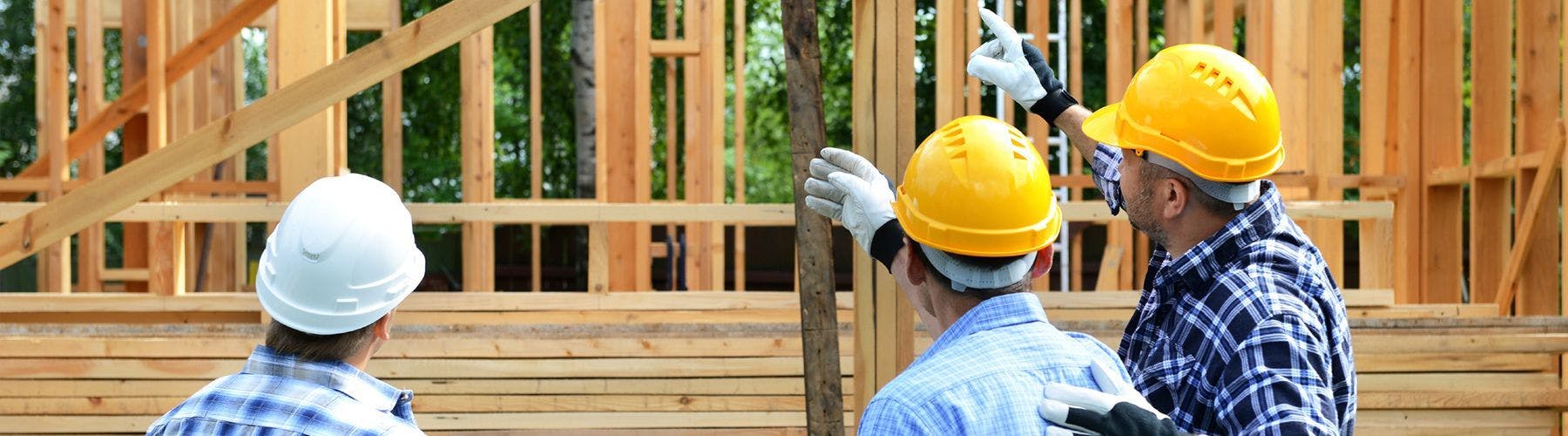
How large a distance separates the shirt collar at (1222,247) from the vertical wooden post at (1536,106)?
5684 millimetres

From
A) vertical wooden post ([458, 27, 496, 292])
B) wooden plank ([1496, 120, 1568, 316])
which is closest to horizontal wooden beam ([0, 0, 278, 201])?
vertical wooden post ([458, 27, 496, 292])

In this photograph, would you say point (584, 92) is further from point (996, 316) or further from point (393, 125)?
point (996, 316)

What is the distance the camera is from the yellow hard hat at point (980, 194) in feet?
6.66

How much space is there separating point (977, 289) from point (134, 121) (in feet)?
27.7

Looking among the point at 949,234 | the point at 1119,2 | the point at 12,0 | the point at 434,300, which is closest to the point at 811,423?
the point at 949,234

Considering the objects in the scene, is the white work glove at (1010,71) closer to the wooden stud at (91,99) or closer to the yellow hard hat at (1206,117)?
the yellow hard hat at (1206,117)

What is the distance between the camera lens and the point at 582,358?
5375 mm

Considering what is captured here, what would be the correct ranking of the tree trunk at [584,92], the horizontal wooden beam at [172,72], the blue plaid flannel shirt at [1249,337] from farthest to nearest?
the tree trunk at [584,92]
the horizontal wooden beam at [172,72]
the blue plaid flannel shirt at [1249,337]

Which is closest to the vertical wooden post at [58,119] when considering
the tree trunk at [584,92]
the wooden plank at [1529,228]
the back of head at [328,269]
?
the tree trunk at [584,92]

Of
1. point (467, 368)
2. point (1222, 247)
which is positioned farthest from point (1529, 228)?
point (1222, 247)

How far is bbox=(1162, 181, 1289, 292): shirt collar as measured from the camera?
245 cm

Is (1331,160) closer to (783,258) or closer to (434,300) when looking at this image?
(434,300)

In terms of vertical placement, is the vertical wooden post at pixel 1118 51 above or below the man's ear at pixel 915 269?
above

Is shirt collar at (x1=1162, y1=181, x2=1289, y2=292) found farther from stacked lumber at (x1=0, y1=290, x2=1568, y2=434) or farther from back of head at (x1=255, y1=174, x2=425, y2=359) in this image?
stacked lumber at (x1=0, y1=290, x2=1568, y2=434)
